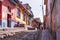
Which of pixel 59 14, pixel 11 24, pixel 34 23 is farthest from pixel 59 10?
pixel 34 23

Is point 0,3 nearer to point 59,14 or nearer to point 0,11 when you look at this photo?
point 0,11

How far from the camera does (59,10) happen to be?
16.4 ft

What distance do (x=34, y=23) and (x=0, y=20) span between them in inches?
1393

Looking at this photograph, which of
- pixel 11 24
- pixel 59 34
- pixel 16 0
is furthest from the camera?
pixel 16 0

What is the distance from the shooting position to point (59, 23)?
5.06m

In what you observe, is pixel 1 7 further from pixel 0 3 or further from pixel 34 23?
pixel 34 23

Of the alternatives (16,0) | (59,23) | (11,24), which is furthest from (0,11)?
(59,23)

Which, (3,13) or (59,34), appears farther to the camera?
(3,13)

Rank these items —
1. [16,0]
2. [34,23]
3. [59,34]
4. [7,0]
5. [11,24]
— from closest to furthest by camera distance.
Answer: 1. [59,34]
2. [7,0]
3. [11,24]
4. [16,0]
5. [34,23]

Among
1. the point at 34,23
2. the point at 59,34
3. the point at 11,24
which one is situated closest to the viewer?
the point at 59,34

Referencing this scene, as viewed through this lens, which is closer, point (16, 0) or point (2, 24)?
point (2, 24)

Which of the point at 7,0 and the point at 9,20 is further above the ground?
the point at 7,0

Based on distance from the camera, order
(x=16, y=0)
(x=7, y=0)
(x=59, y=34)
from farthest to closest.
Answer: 1. (x=16, y=0)
2. (x=7, y=0)
3. (x=59, y=34)

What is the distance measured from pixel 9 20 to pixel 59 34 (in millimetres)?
17911
